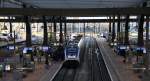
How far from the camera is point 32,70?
47.5 metres

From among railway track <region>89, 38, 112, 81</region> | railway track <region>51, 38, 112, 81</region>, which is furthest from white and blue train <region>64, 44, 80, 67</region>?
railway track <region>89, 38, 112, 81</region>

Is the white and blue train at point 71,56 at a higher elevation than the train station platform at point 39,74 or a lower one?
higher

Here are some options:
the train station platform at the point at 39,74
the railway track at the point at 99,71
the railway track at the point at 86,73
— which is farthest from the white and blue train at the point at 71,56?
the railway track at the point at 99,71

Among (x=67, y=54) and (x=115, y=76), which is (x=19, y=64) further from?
(x=115, y=76)

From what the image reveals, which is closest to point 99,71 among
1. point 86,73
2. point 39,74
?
point 86,73

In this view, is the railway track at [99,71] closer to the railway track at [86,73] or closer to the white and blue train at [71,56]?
the railway track at [86,73]

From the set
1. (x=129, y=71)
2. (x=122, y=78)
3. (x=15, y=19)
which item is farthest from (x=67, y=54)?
(x=15, y=19)

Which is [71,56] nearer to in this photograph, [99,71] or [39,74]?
[99,71]

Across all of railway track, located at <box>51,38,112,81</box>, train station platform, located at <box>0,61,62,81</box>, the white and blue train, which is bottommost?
railway track, located at <box>51,38,112,81</box>

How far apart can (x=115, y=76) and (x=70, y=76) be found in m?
6.16

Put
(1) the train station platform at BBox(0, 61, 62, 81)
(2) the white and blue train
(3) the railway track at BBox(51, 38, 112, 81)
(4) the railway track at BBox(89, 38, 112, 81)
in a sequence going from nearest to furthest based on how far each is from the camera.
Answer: (1) the train station platform at BBox(0, 61, 62, 81), (4) the railway track at BBox(89, 38, 112, 81), (3) the railway track at BBox(51, 38, 112, 81), (2) the white and blue train

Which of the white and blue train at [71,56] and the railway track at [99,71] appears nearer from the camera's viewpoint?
the railway track at [99,71]

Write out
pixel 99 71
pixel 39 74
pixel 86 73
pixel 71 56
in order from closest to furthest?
pixel 39 74
pixel 86 73
pixel 99 71
pixel 71 56

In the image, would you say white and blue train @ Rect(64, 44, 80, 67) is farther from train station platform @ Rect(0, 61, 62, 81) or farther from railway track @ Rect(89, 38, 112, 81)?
railway track @ Rect(89, 38, 112, 81)
